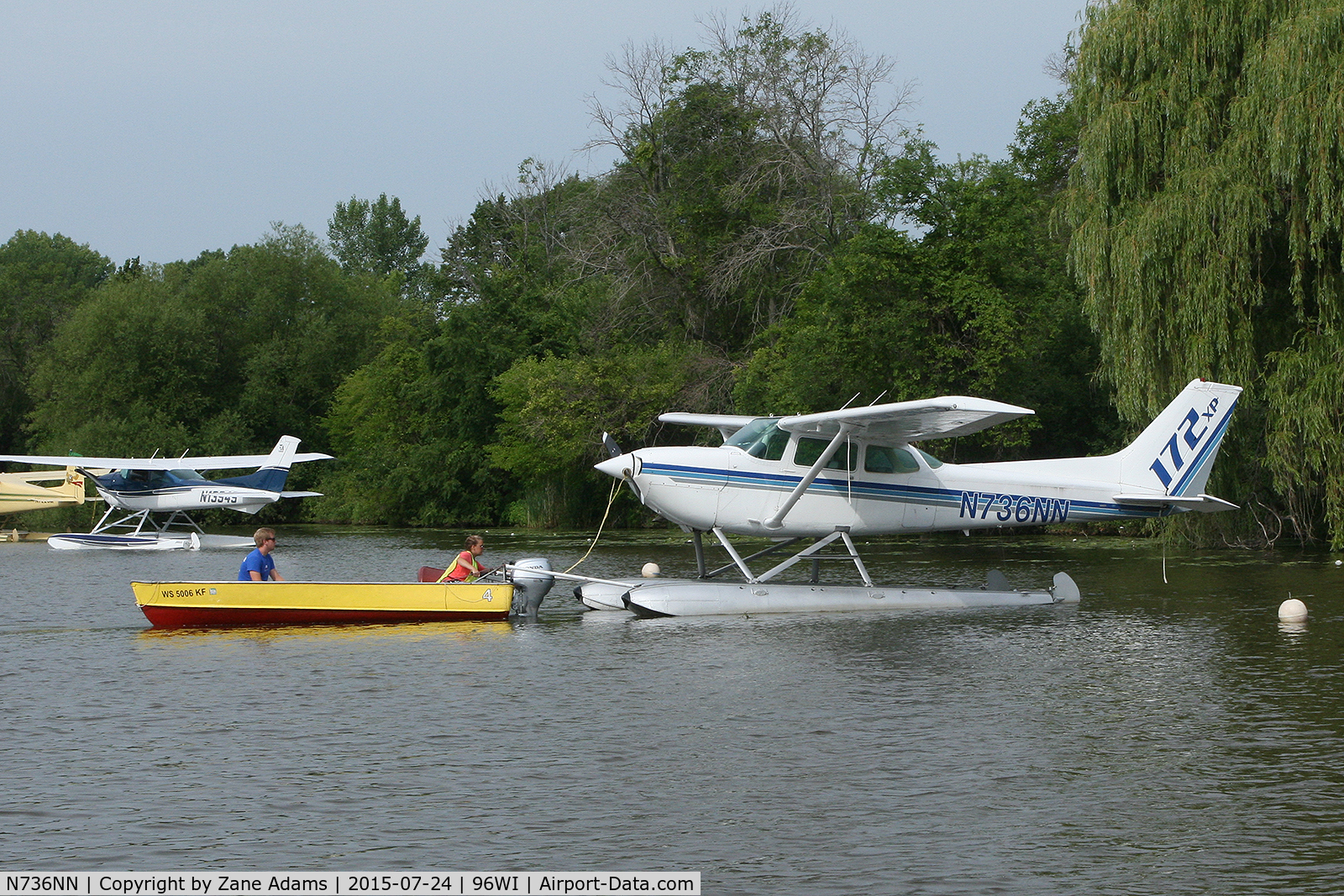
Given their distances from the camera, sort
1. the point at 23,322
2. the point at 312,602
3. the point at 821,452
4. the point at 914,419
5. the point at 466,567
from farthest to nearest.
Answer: the point at 23,322
the point at 821,452
the point at 466,567
the point at 914,419
the point at 312,602

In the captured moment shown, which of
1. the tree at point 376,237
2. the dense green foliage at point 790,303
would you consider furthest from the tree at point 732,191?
the tree at point 376,237

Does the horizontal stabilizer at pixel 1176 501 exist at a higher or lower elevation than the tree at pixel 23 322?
lower

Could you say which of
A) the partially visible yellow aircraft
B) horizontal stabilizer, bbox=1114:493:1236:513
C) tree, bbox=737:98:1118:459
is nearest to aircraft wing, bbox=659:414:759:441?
horizontal stabilizer, bbox=1114:493:1236:513

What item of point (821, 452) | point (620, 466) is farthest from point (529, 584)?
point (821, 452)

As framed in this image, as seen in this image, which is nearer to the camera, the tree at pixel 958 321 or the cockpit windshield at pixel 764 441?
the cockpit windshield at pixel 764 441

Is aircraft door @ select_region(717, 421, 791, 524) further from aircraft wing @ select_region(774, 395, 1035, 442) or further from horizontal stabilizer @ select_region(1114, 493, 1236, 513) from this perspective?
horizontal stabilizer @ select_region(1114, 493, 1236, 513)

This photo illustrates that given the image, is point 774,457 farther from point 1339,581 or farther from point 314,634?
point 1339,581

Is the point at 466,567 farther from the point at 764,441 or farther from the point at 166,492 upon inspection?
the point at 166,492

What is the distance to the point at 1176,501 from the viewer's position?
17.1m

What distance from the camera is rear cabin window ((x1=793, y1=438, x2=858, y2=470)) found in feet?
54.0

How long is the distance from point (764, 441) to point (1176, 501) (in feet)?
18.9

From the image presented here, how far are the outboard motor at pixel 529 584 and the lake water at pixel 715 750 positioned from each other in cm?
41

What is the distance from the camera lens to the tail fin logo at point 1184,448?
687 inches

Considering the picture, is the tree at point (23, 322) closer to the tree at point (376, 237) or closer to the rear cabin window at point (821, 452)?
the tree at point (376, 237)
